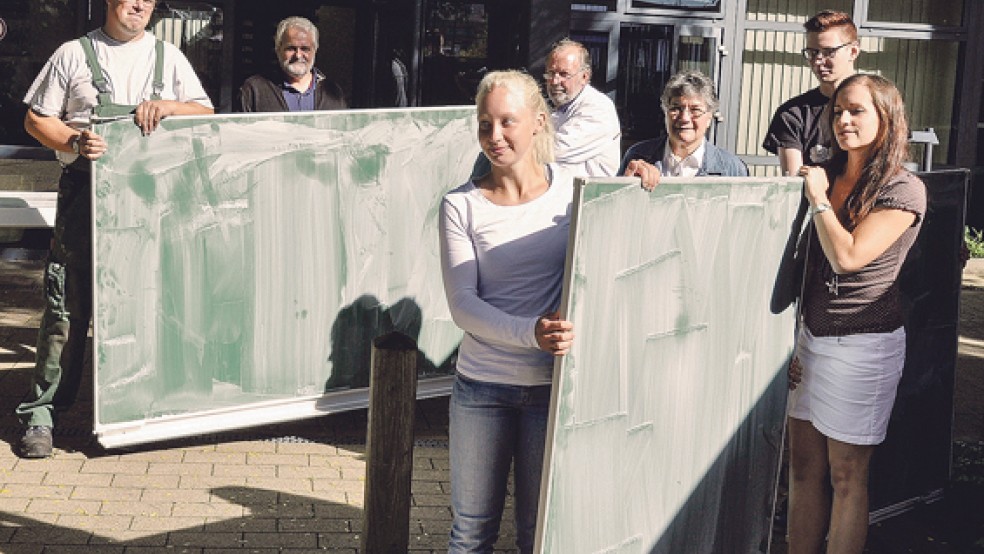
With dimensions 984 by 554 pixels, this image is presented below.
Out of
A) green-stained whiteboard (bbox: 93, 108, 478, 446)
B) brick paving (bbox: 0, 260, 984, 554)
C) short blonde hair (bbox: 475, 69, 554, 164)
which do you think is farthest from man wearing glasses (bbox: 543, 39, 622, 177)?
short blonde hair (bbox: 475, 69, 554, 164)

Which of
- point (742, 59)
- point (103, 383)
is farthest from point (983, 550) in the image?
point (742, 59)

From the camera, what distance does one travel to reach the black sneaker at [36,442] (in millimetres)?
6570

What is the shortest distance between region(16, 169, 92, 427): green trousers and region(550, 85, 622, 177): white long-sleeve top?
7.31 feet

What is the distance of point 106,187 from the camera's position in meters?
5.98

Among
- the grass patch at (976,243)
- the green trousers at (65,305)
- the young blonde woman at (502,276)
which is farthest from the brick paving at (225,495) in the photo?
the grass patch at (976,243)

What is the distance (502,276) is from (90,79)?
121 inches

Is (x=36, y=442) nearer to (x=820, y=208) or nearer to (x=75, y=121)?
(x=75, y=121)

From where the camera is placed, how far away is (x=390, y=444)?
175 inches

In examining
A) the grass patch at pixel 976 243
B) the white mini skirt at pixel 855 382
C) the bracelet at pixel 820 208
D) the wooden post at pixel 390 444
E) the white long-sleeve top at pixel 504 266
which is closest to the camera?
the white long-sleeve top at pixel 504 266

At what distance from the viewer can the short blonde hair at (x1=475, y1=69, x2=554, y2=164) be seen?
414 centimetres

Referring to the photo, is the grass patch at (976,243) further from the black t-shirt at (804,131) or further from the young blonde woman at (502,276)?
the young blonde woman at (502,276)

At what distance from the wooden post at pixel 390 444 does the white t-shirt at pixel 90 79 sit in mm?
2596

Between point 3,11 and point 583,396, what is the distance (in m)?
7.80

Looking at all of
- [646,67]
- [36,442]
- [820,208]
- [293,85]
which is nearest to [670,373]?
[820,208]
